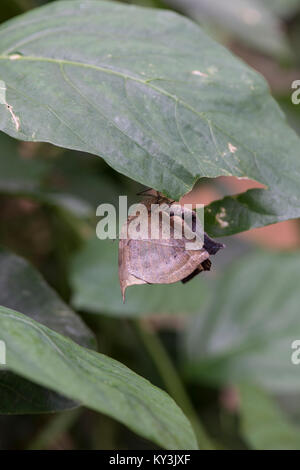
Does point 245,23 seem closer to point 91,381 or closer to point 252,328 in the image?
point 252,328

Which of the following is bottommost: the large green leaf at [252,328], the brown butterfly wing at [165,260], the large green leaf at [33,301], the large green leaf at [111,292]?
the large green leaf at [252,328]

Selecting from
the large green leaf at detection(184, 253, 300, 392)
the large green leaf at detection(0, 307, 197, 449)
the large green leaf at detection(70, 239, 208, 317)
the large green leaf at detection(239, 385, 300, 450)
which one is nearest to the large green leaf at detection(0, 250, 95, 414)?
the large green leaf at detection(0, 307, 197, 449)

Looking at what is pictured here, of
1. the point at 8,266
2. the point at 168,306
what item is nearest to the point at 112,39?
the point at 8,266

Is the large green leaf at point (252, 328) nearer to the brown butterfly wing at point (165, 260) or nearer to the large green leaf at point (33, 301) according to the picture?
the large green leaf at point (33, 301)

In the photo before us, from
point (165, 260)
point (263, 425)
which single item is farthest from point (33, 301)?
point (263, 425)

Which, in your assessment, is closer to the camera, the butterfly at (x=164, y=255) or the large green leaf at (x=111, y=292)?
the butterfly at (x=164, y=255)

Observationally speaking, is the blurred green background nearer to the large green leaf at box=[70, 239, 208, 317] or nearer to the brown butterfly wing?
the large green leaf at box=[70, 239, 208, 317]

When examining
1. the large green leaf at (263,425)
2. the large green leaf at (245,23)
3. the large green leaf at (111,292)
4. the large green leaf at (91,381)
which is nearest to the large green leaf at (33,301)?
the large green leaf at (91,381)

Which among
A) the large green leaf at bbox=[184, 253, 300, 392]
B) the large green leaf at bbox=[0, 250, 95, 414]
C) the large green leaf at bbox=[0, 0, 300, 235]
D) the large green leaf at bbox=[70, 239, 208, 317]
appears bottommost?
the large green leaf at bbox=[184, 253, 300, 392]
